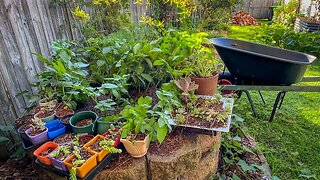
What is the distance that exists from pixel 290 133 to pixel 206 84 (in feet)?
4.37

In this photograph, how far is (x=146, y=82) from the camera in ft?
6.36

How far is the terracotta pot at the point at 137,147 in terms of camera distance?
1.22m

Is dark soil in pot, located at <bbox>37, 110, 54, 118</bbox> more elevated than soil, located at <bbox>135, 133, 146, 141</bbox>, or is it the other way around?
dark soil in pot, located at <bbox>37, 110, 54, 118</bbox>

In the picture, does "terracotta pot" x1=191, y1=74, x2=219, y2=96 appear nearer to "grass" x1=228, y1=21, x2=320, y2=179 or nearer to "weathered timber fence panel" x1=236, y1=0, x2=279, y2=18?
"grass" x1=228, y1=21, x2=320, y2=179

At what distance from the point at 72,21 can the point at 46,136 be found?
191cm

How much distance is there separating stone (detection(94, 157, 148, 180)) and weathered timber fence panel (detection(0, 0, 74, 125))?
1190 millimetres

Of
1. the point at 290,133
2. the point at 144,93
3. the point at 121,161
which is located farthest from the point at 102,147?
the point at 290,133

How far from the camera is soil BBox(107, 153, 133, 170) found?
125 cm

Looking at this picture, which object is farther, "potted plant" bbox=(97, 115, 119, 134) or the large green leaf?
"potted plant" bbox=(97, 115, 119, 134)

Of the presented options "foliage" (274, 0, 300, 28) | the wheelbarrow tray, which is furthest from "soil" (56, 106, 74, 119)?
"foliage" (274, 0, 300, 28)

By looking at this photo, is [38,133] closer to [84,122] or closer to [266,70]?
[84,122]

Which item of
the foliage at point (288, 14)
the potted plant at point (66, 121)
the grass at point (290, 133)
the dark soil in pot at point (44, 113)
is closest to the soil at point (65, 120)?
the potted plant at point (66, 121)

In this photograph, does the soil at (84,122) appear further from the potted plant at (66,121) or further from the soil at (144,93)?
the soil at (144,93)

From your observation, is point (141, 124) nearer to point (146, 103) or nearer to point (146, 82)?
point (146, 103)
